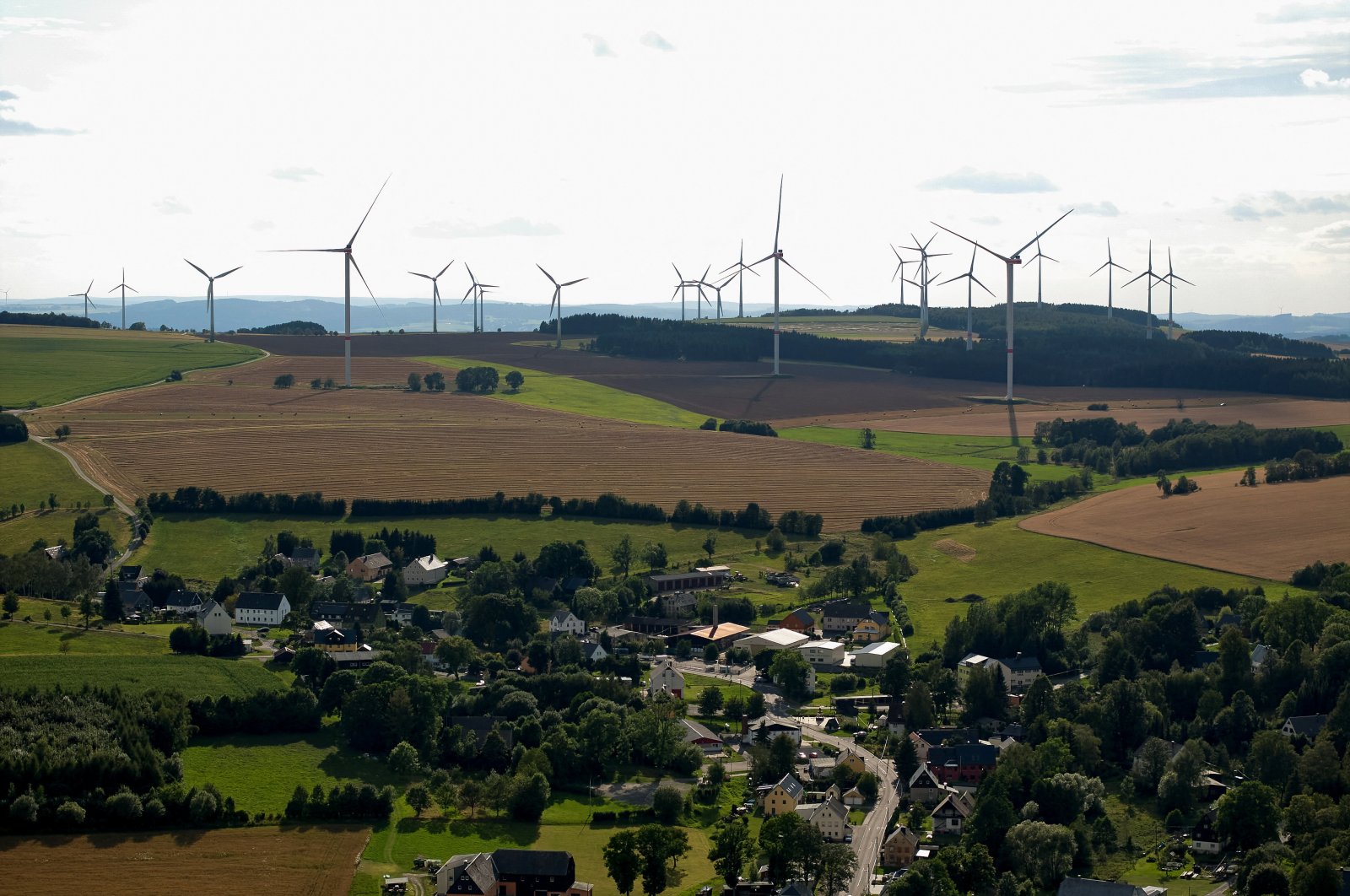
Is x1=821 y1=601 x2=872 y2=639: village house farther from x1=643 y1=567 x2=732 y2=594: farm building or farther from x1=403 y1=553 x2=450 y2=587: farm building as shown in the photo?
x1=403 y1=553 x2=450 y2=587: farm building

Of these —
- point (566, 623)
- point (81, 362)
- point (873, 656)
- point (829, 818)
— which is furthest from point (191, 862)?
point (81, 362)

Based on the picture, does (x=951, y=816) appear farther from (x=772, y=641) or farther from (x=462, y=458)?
(x=462, y=458)

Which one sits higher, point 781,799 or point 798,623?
point 798,623

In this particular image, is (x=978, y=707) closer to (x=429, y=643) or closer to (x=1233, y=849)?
(x=1233, y=849)

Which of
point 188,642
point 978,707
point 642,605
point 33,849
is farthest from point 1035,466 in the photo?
point 33,849

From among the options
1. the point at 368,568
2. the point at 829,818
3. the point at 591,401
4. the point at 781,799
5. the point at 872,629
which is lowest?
the point at 829,818

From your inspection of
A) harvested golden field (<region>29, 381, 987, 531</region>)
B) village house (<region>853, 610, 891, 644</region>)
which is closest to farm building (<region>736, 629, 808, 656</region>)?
village house (<region>853, 610, 891, 644</region>)

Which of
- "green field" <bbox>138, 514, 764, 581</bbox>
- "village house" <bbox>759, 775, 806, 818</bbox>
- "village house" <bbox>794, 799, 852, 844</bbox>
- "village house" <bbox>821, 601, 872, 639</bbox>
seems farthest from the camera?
"green field" <bbox>138, 514, 764, 581</bbox>
